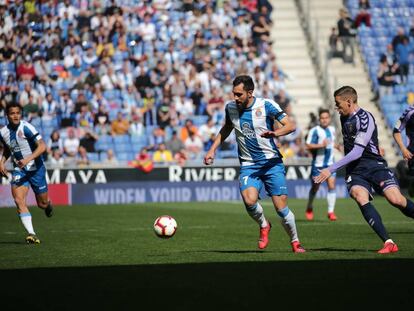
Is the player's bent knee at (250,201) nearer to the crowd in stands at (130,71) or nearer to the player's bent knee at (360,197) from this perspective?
the player's bent knee at (360,197)

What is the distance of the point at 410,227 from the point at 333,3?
2175 centimetres

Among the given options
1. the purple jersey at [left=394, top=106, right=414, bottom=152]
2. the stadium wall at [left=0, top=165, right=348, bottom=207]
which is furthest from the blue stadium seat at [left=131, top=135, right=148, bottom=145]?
the purple jersey at [left=394, top=106, right=414, bottom=152]

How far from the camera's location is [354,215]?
22.1m

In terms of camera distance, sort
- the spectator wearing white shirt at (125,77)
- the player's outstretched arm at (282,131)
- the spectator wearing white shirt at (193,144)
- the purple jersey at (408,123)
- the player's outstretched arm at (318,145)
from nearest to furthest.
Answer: the player's outstretched arm at (282,131)
the purple jersey at (408,123)
the player's outstretched arm at (318,145)
the spectator wearing white shirt at (193,144)
the spectator wearing white shirt at (125,77)

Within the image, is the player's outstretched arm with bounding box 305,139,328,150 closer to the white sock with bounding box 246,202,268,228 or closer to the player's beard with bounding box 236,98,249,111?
the white sock with bounding box 246,202,268,228

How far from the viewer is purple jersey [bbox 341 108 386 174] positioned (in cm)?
1252

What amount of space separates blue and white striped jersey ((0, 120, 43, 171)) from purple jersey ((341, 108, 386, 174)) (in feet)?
17.8

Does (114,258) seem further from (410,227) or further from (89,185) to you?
(89,185)

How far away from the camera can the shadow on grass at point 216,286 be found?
8234mm

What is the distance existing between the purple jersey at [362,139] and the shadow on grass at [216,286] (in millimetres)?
1655

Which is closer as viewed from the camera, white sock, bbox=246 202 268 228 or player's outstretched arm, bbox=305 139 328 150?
white sock, bbox=246 202 268 228

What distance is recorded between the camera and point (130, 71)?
31969mm

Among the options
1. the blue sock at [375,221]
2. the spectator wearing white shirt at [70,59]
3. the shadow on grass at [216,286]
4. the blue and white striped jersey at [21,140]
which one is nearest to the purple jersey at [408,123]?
the blue sock at [375,221]

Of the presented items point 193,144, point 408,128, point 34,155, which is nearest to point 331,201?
point 408,128
